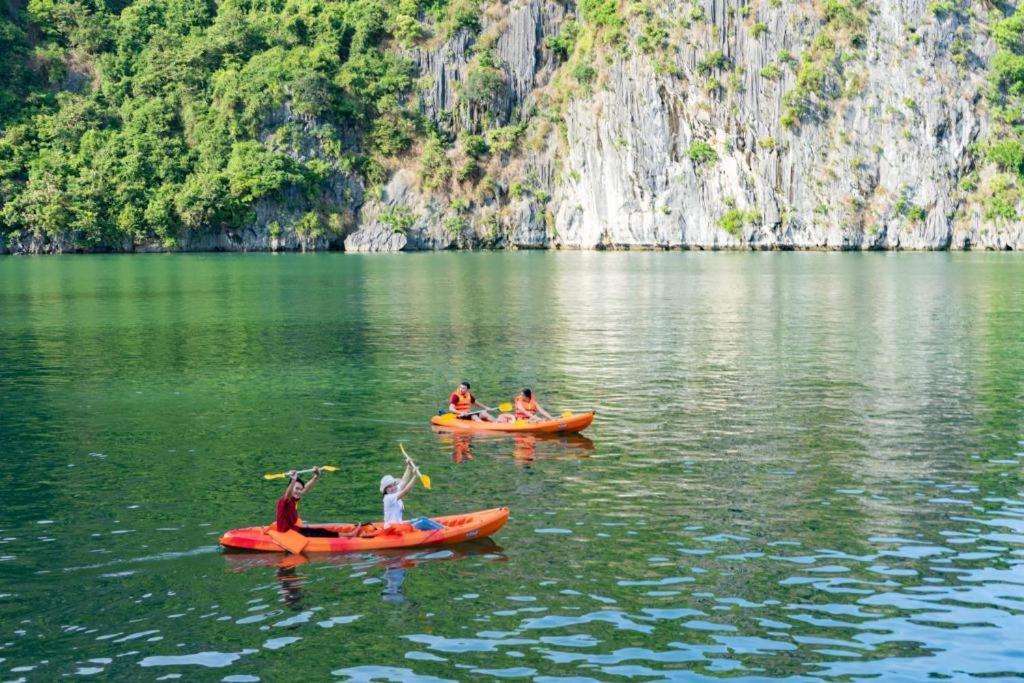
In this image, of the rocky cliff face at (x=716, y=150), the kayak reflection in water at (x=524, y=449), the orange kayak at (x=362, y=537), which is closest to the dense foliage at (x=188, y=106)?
the rocky cliff face at (x=716, y=150)

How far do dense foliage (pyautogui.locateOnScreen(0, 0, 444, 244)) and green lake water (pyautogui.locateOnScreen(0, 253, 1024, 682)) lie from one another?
102055mm

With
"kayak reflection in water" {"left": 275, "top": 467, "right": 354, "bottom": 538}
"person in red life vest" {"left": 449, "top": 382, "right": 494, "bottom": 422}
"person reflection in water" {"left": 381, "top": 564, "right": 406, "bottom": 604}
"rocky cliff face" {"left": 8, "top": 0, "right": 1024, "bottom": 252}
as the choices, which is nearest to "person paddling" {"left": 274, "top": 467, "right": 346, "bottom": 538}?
"kayak reflection in water" {"left": 275, "top": 467, "right": 354, "bottom": 538}

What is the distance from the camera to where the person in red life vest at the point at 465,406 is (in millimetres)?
32812

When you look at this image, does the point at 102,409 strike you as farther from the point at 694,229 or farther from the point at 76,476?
the point at 694,229

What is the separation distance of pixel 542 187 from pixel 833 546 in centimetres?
15246

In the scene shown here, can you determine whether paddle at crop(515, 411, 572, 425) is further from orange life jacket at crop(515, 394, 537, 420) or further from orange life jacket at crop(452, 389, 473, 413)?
orange life jacket at crop(452, 389, 473, 413)

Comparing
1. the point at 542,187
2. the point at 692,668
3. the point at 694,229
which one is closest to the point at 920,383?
the point at 692,668

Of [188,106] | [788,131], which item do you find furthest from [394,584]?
[188,106]

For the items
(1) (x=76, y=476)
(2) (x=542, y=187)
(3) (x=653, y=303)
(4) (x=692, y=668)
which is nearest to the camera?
(4) (x=692, y=668)

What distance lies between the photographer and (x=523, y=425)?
32.2 metres

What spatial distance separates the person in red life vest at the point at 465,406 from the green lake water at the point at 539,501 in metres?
1.13

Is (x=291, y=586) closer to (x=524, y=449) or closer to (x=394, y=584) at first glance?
(x=394, y=584)

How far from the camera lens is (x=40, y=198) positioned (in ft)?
489

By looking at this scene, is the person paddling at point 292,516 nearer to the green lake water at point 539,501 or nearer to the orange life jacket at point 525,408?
the green lake water at point 539,501
